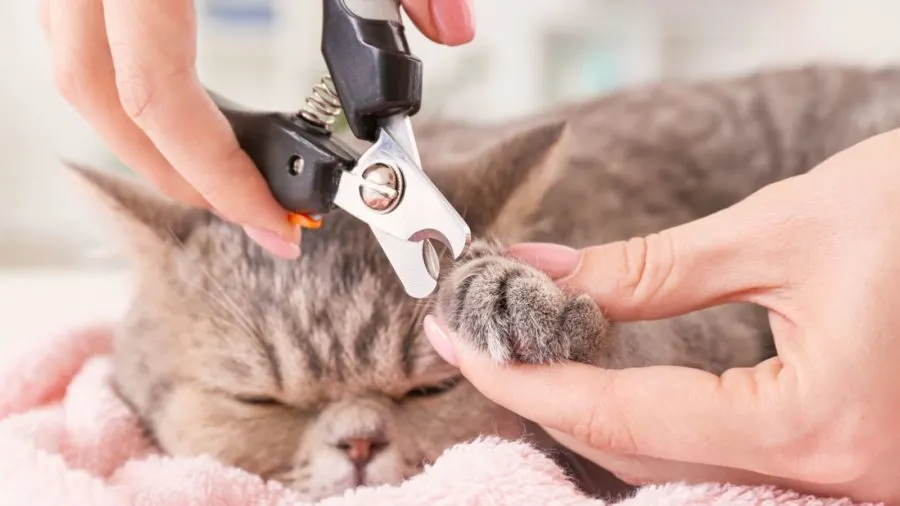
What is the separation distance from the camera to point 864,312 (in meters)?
0.68

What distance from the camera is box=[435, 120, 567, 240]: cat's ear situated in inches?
39.4

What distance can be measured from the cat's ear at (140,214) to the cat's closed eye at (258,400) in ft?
0.68

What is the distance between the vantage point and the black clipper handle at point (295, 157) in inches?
29.5

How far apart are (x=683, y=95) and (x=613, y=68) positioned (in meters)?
1.30

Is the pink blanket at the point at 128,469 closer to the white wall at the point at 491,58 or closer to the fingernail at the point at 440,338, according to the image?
the fingernail at the point at 440,338

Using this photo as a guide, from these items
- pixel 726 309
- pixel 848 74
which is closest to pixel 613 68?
pixel 848 74

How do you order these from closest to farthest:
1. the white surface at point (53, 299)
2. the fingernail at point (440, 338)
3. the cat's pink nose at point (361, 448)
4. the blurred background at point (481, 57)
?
the fingernail at point (440, 338) < the cat's pink nose at point (361, 448) < the white surface at point (53, 299) < the blurred background at point (481, 57)

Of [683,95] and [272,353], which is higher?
[683,95]

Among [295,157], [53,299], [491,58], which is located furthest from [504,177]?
[491,58]

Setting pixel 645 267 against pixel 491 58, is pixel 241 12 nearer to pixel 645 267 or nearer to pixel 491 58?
pixel 491 58

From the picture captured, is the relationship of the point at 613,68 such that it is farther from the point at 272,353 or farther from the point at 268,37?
the point at 272,353

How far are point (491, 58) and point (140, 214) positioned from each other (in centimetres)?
192

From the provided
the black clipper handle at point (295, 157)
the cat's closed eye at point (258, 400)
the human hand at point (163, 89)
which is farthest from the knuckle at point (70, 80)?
the cat's closed eye at point (258, 400)

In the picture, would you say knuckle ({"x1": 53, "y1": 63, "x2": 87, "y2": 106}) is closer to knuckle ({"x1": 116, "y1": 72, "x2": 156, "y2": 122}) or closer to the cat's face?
knuckle ({"x1": 116, "y1": 72, "x2": 156, "y2": 122})
